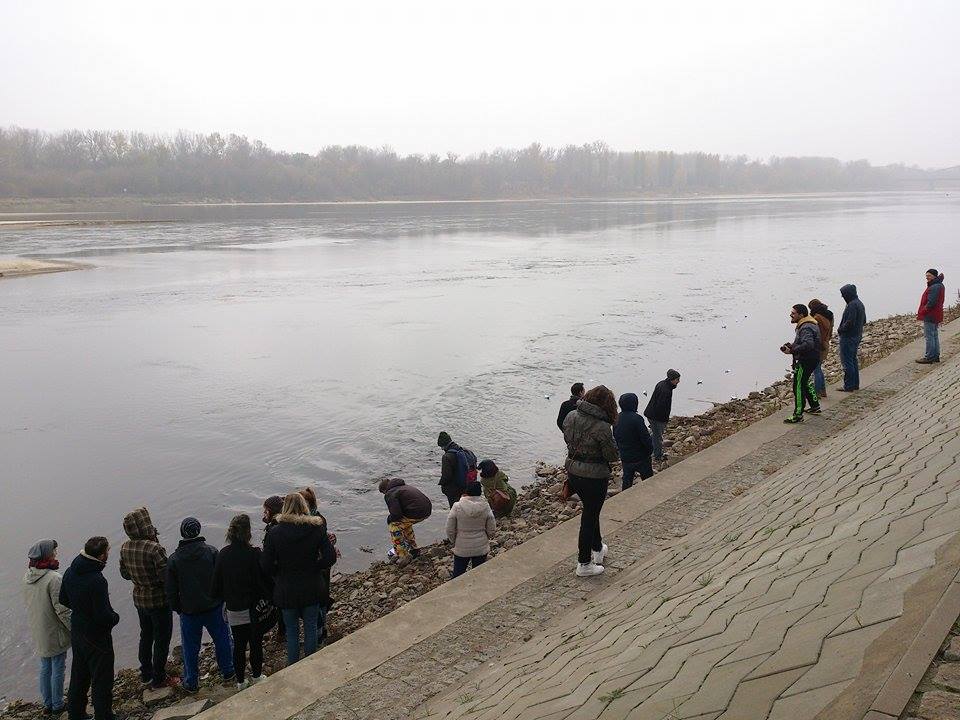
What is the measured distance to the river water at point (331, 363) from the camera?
11898 millimetres

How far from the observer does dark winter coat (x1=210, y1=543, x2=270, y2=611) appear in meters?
6.08

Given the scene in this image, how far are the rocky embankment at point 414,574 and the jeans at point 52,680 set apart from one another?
0.18 metres

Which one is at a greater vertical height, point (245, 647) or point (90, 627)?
point (90, 627)

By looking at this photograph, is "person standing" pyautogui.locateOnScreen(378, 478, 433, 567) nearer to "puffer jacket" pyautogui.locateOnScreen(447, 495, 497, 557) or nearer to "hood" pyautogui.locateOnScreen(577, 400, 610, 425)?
"puffer jacket" pyautogui.locateOnScreen(447, 495, 497, 557)

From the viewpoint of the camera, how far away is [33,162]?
143 meters

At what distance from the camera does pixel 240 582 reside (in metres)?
6.11

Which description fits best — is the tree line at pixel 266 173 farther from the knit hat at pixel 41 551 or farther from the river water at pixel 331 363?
the knit hat at pixel 41 551

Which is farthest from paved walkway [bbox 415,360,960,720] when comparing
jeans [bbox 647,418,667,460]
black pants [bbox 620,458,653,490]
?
jeans [bbox 647,418,667,460]

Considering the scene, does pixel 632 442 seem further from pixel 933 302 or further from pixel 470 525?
pixel 933 302

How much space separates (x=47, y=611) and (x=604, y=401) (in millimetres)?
4785

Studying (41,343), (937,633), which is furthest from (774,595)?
(41,343)

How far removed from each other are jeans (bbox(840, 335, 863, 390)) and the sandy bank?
3797 cm

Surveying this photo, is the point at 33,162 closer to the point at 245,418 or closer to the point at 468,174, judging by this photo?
the point at 468,174

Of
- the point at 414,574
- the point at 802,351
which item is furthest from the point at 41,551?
the point at 802,351
